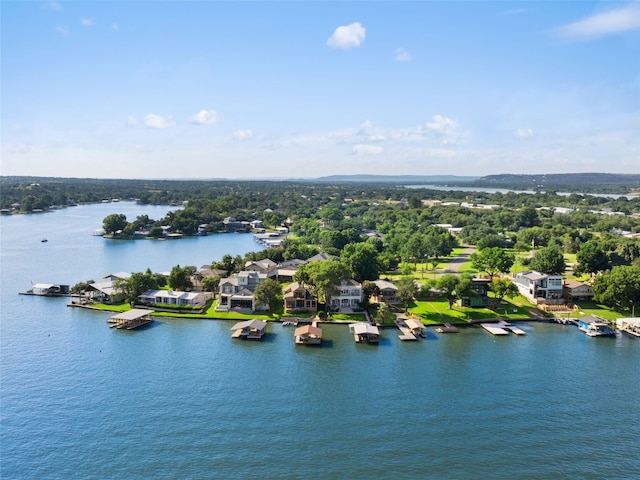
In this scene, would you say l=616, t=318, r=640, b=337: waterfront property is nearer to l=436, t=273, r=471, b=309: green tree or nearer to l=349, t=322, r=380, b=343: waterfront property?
l=436, t=273, r=471, b=309: green tree

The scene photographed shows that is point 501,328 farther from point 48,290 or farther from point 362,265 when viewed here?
point 48,290

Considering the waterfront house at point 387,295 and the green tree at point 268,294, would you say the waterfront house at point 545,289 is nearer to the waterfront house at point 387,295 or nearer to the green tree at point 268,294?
the waterfront house at point 387,295

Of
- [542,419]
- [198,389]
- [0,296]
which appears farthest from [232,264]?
[542,419]

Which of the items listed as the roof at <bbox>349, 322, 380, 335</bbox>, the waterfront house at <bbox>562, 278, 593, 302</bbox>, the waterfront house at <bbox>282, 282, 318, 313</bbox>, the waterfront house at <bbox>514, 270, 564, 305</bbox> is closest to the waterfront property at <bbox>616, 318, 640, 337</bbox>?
the waterfront house at <bbox>514, 270, 564, 305</bbox>

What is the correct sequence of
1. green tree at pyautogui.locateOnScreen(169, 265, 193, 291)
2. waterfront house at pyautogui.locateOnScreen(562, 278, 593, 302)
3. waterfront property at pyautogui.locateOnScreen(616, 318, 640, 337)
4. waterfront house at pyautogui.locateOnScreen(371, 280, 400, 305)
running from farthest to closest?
green tree at pyautogui.locateOnScreen(169, 265, 193, 291) → waterfront house at pyautogui.locateOnScreen(562, 278, 593, 302) → waterfront house at pyautogui.locateOnScreen(371, 280, 400, 305) → waterfront property at pyautogui.locateOnScreen(616, 318, 640, 337)

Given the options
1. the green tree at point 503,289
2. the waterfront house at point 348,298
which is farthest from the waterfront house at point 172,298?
the green tree at point 503,289

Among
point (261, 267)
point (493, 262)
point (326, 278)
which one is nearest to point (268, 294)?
point (326, 278)
